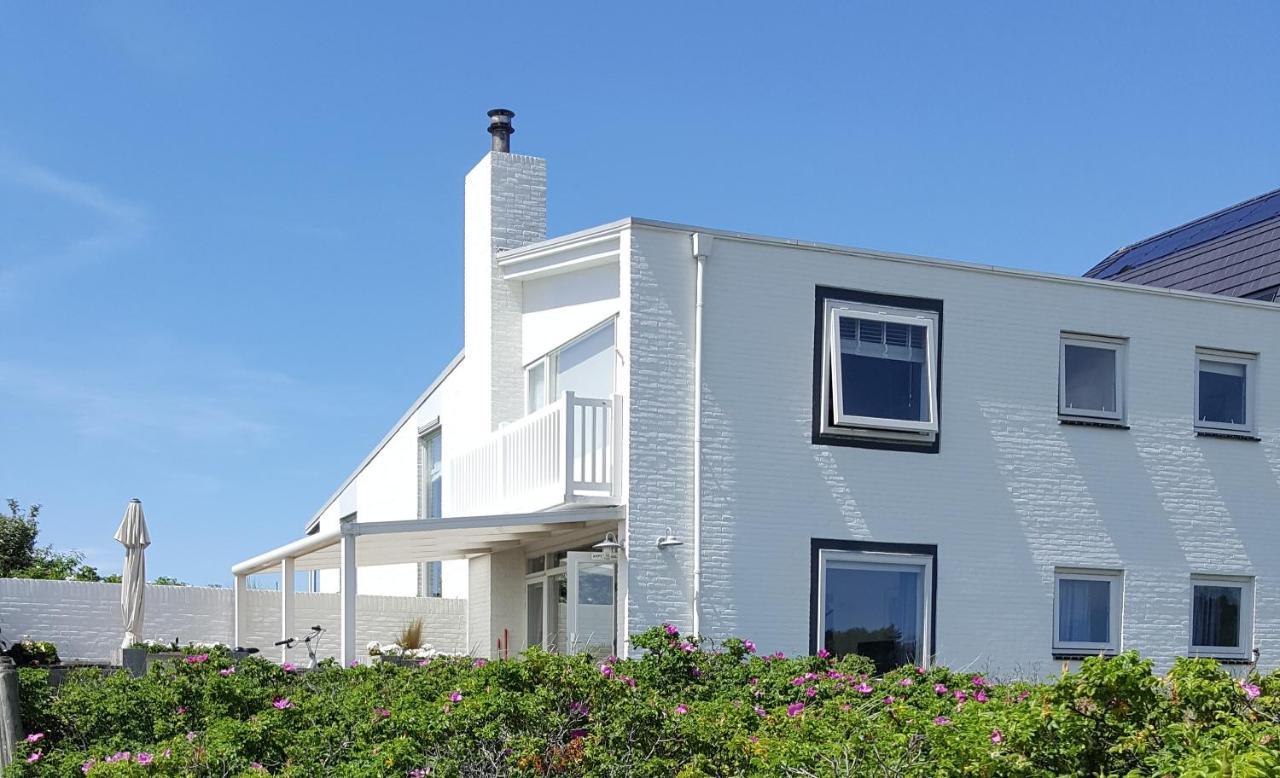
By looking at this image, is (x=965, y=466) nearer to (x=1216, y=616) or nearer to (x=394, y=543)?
(x=1216, y=616)

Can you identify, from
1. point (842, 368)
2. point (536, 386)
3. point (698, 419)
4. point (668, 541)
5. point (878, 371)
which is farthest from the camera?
point (536, 386)

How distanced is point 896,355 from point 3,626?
12.6 metres

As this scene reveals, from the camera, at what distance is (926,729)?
30.6 feet

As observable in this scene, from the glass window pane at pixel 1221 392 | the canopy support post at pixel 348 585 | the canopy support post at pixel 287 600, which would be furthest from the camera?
the canopy support post at pixel 287 600

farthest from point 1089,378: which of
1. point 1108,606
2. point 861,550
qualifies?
point 861,550

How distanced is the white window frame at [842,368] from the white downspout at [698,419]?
5.07 ft

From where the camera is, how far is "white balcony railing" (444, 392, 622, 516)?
17.3m

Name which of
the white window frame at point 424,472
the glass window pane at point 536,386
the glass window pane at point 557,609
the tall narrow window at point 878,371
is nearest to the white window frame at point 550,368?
the glass window pane at point 536,386

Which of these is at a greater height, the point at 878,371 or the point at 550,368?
the point at 550,368

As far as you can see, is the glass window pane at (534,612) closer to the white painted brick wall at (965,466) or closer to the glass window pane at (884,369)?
the white painted brick wall at (965,466)

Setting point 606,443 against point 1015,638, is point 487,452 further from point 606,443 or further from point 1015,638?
point 1015,638

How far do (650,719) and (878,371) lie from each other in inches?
323

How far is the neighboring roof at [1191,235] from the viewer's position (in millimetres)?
26766

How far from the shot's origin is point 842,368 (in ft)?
59.4
